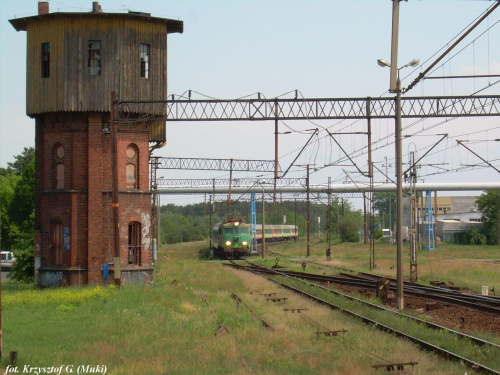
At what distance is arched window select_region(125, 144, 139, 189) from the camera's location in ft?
103

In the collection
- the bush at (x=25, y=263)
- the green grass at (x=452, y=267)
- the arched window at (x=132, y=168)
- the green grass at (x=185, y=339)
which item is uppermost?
the arched window at (x=132, y=168)

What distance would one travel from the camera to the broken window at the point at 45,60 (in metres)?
31.1

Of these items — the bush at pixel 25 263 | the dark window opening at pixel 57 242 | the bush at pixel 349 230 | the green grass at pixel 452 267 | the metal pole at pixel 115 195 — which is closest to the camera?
the metal pole at pixel 115 195

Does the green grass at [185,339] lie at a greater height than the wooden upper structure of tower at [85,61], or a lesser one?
lesser

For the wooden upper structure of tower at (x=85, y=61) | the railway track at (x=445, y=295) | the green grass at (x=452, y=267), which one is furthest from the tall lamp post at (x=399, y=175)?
the wooden upper structure of tower at (x=85, y=61)

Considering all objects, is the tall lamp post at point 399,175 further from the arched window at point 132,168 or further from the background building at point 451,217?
the background building at point 451,217

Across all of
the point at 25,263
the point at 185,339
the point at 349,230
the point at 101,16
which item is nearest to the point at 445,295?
the point at 185,339

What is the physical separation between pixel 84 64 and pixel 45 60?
2.07m

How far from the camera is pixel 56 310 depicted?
20781 mm

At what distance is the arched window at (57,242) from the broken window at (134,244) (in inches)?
119

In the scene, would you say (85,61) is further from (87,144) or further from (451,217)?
(451,217)

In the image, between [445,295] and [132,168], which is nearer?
[445,295]

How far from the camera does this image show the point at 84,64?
30.5m

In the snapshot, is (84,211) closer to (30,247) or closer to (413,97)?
(30,247)
